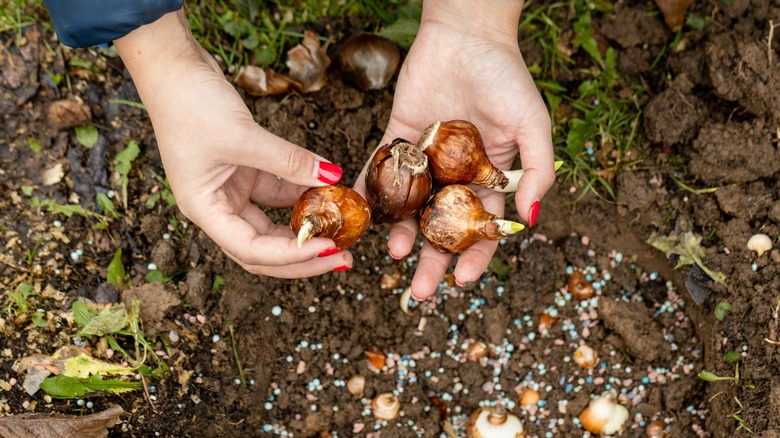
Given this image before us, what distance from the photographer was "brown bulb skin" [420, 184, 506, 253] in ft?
7.44

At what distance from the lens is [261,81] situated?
2.93 metres

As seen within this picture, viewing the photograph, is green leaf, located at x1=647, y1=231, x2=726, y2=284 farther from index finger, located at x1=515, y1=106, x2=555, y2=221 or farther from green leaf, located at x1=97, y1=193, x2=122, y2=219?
green leaf, located at x1=97, y1=193, x2=122, y2=219

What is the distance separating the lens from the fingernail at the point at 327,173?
7.25ft

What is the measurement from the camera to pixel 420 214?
2.41 m

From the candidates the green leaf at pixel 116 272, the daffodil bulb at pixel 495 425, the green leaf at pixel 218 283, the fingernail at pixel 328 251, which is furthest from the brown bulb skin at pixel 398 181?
the green leaf at pixel 116 272

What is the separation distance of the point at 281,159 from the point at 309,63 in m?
0.96

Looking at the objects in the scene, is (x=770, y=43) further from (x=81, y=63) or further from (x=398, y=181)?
(x=81, y=63)

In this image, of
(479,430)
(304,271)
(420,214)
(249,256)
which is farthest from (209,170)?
(479,430)

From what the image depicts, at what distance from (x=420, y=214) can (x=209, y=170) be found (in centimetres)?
76

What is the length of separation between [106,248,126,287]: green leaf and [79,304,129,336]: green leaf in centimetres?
12

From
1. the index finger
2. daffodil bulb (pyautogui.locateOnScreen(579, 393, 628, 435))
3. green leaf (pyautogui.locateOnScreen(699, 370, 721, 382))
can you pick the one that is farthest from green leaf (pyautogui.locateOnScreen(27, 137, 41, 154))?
green leaf (pyautogui.locateOnScreen(699, 370, 721, 382))

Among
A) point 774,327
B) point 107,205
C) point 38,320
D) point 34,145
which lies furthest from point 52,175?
point 774,327

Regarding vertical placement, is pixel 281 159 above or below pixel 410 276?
above

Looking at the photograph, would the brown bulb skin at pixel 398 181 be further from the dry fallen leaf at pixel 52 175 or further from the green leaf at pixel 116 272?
the dry fallen leaf at pixel 52 175
